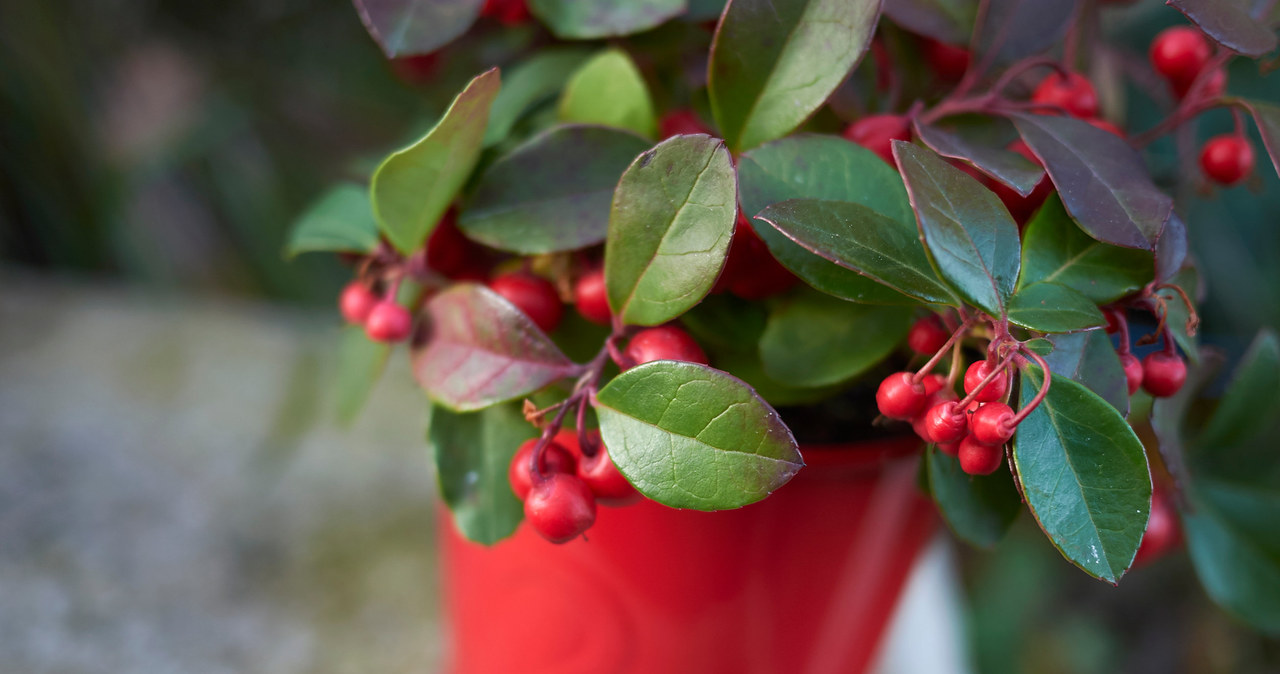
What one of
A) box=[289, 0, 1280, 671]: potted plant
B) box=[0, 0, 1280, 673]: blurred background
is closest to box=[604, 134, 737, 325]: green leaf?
box=[289, 0, 1280, 671]: potted plant

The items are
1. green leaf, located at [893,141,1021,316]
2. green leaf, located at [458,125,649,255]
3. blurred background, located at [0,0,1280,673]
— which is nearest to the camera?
green leaf, located at [893,141,1021,316]

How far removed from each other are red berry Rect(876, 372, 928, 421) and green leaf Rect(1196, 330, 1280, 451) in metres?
0.22

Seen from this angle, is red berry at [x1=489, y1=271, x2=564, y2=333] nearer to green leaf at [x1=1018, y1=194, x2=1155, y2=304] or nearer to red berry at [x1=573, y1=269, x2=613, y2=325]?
red berry at [x1=573, y1=269, x2=613, y2=325]

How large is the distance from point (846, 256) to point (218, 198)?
3.74 feet

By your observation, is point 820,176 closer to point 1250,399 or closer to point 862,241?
point 862,241

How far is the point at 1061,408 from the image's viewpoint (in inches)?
9.8

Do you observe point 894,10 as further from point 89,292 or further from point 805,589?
point 89,292

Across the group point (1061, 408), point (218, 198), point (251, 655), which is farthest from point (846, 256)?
point (218, 198)

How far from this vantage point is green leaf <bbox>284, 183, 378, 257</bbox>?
0.38m

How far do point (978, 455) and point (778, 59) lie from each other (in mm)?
159

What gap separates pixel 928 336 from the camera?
1.02ft

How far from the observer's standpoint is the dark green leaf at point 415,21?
34 centimetres

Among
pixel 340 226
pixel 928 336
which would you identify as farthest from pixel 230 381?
pixel 928 336

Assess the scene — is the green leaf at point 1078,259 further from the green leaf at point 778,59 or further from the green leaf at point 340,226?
the green leaf at point 340,226
